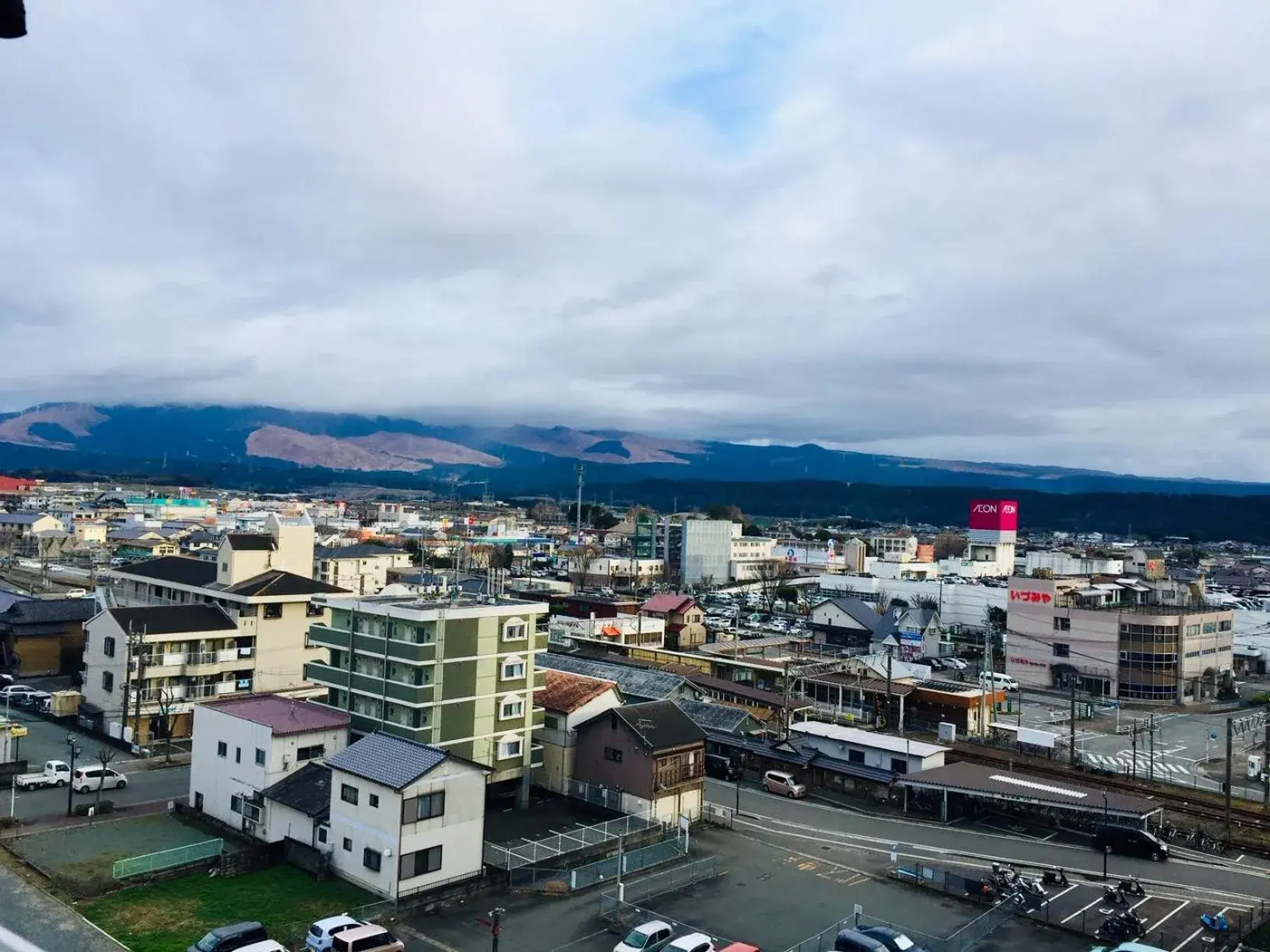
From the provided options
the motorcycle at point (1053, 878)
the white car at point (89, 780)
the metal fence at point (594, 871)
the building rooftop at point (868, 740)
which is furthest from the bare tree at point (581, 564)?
the motorcycle at point (1053, 878)

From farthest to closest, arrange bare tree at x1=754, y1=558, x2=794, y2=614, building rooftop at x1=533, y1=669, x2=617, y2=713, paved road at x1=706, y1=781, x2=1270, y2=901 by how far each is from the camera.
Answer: bare tree at x1=754, y1=558, x2=794, y2=614, building rooftop at x1=533, y1=669, x2=617, y2=713, paved road at x1=706, y1=781, x2=1270, y2=901

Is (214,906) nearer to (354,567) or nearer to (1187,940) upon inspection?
(1187,940)

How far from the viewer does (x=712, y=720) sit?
2683 cm

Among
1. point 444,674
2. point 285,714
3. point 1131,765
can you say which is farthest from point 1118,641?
point 285,714

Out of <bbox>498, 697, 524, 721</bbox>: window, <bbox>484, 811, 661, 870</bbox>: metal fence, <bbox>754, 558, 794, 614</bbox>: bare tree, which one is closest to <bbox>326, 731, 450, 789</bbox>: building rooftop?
<bbox>484, 811, 661, 870</bbox>: metal fence

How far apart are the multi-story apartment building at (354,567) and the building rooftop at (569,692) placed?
32776mm

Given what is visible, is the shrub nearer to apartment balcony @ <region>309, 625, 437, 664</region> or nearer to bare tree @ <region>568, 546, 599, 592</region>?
apartment balcony @ <region>309, 625, 437, 664</region>

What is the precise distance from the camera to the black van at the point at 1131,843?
18891mm

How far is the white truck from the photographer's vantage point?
20.7 metres

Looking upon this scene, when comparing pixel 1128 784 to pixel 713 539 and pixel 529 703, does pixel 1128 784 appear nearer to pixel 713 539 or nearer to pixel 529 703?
pixel 529 703

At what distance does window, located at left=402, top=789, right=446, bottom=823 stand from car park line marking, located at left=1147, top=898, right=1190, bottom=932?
11747 millimetres

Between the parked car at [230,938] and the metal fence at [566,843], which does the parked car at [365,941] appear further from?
the metal fence at [566,843]

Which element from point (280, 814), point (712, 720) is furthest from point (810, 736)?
point (280, 814)

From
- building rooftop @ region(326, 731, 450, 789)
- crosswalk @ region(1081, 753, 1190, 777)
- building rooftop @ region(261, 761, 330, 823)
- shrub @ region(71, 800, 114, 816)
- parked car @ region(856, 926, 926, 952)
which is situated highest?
building rooftop @ region(326, 731, 450, 789)
